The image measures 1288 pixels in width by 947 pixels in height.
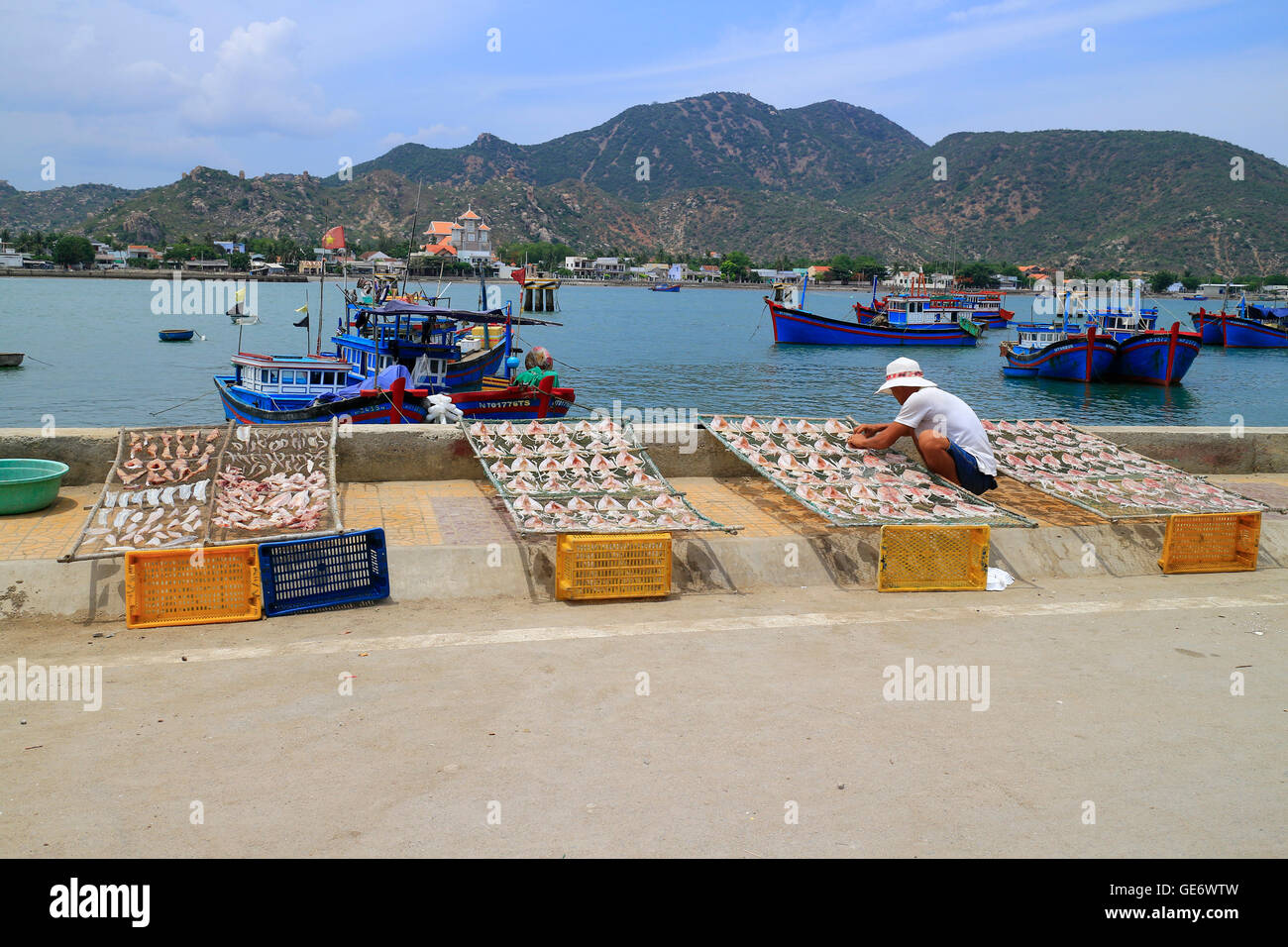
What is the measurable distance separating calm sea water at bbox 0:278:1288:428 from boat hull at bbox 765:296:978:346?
34.0 inches

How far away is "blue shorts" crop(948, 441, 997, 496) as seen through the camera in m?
9.15

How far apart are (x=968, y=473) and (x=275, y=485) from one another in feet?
20.0

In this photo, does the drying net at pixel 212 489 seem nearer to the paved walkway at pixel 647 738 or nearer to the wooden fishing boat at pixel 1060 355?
the paved walkway at pixel 647 738

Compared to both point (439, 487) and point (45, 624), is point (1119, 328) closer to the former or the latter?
point (439, 487)

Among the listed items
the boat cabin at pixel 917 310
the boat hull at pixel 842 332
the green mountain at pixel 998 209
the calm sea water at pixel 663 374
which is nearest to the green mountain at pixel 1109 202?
the green mountain at pixel 998 209

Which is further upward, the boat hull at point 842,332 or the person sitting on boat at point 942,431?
the boat hull at point 842,332

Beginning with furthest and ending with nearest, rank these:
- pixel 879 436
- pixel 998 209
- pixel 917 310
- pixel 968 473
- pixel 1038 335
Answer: pixel 998 209
pixel 917 310
pixel 1038 335
pixel 879 436
pixel 968 473

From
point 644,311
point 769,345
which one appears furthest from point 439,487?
point 644,311

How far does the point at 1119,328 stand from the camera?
48.6m

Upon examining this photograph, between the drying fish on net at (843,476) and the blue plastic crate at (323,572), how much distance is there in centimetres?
348

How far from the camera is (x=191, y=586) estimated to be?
21.3 ft

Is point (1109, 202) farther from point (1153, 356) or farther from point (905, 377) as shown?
point (905, 377)

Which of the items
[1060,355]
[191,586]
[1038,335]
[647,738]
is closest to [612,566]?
[647,738]

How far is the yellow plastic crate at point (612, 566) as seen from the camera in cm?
716
